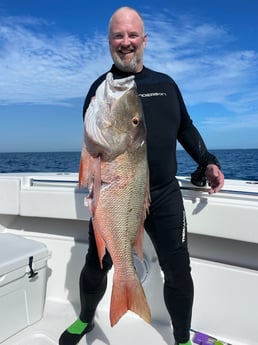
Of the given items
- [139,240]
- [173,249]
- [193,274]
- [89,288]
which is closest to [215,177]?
[173,249]

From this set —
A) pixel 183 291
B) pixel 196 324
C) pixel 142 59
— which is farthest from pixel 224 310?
pixel 142 59

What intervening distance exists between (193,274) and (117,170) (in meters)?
1.40

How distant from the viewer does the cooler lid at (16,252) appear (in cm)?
250

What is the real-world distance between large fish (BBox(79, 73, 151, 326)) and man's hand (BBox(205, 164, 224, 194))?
66cm

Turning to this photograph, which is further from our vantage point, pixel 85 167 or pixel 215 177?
pixel 215 177

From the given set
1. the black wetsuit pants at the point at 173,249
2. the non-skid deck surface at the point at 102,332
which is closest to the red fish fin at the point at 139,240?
the black wetsuit pants at the point at 173,249

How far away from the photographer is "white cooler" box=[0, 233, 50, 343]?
253cm

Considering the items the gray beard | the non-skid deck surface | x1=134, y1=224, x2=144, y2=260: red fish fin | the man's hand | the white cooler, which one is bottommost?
the non-skid deck surface

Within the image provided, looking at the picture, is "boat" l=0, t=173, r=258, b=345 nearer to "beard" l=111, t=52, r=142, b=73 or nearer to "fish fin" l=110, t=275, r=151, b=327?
"fish fin" l=110, t=275, r=151, b=327

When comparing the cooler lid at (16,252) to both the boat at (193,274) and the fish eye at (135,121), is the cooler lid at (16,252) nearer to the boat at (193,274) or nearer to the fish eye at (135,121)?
the boat at (193,274)

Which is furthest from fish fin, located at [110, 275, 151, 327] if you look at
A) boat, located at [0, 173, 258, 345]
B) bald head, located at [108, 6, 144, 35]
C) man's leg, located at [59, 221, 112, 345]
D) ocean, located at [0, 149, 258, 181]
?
bald head, located at [108, 6, 144, 35]

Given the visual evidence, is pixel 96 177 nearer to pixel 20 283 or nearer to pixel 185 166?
pixel 20 283

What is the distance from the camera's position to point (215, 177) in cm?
237

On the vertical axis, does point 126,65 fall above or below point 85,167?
above
